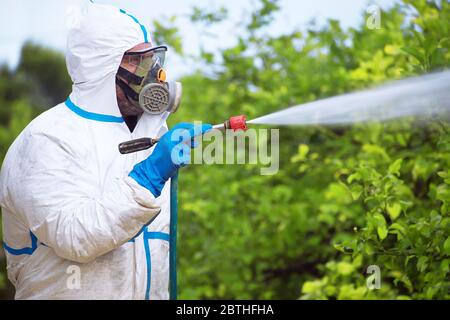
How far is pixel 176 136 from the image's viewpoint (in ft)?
10.4

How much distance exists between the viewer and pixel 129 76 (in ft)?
11.3

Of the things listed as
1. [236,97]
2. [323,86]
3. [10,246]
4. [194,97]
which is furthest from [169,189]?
[194,97]

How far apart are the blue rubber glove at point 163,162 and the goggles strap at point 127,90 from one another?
34 centimetres

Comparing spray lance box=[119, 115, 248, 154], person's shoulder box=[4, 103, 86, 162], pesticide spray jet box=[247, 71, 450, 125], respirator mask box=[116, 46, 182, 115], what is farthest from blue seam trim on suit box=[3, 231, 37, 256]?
pesticide spray jet box=[247, 71, 450, 125]

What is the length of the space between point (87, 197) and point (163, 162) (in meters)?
0.33

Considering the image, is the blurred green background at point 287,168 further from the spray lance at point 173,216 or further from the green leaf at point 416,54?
the spray lance at point 173,216

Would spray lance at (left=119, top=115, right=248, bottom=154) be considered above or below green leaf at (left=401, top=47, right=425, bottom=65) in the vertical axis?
below

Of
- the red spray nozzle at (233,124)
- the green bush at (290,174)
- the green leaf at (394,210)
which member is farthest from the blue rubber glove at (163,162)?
the green bush at (290,174)

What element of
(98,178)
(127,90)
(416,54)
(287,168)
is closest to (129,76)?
(127,90)

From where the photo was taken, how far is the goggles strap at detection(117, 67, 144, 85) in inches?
134

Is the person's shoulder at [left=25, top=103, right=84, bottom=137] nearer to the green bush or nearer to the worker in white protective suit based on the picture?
the worker in white protective suit

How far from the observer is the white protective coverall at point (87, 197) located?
3.05 metres
